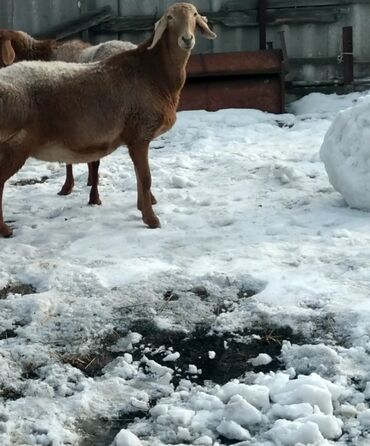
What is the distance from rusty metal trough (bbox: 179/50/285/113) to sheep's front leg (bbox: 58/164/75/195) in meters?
4.30

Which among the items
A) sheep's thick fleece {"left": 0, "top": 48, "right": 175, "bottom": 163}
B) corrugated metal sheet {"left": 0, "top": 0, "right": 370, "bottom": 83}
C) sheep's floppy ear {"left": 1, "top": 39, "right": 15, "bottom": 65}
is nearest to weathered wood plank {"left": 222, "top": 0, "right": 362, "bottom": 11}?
corrugated metal sheet {"left": 0, "top": 0, "right": 370, "bottom": 83}

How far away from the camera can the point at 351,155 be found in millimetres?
6512

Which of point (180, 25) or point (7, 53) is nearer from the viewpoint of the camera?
point (180, 25)

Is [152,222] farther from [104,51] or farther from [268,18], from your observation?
[268,18]

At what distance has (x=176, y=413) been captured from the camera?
3426mm

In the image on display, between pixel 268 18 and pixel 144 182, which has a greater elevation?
pixel 268 18

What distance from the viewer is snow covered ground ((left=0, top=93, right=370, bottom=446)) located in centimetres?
338

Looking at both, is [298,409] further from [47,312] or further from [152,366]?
[47,312]

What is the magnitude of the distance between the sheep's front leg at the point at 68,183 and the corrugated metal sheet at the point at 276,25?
19.9 ft

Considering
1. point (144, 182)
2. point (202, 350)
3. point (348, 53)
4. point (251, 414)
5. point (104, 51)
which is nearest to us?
point (251, 414)

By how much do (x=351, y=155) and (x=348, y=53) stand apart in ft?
20.8

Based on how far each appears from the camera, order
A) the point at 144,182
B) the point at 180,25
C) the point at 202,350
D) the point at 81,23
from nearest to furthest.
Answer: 1. the point at 202,350
2. the point at 180,25
3. the point at 144,182
4. the point at 81,23

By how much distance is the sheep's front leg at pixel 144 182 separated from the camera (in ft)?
20.7

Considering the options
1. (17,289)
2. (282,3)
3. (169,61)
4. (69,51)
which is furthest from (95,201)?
(282,3)
